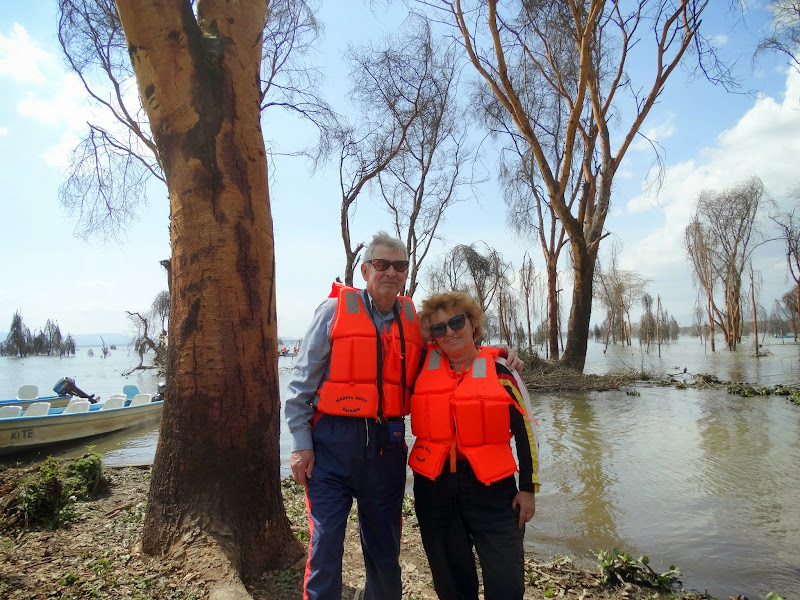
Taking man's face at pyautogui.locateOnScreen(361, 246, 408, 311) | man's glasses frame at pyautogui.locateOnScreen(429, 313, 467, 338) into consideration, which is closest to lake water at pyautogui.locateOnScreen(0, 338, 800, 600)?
man's glasses frame at pyautogui.locateOnScreen(429, 313, 467, 338)

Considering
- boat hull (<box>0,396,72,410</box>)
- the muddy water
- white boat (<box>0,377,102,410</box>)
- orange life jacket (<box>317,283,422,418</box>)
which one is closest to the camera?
orange life jacket (<box>317,283,422,418</box>)

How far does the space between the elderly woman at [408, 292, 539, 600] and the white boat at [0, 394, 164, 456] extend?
939 cm

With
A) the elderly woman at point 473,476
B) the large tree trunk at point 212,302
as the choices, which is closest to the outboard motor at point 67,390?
the large tree trunk at point 212,302

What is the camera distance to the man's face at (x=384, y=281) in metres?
2.68

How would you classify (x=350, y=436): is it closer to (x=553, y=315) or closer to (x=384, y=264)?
(x=384, y=264)

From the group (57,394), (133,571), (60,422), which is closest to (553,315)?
(60,422)

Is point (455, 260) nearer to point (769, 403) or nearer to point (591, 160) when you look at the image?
point (591, 160)

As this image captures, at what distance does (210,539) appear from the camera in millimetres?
2885

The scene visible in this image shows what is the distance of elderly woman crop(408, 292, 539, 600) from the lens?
2.36 metres

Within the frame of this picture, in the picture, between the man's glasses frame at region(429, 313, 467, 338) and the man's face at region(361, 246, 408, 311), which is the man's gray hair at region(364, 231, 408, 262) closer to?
the man's face at region(361, 246, 408, 311)

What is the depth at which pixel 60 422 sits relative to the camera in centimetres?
1005

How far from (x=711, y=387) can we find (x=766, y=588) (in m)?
13.1

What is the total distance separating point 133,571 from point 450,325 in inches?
92.8

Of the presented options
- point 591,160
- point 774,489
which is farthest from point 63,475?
point 591,160
